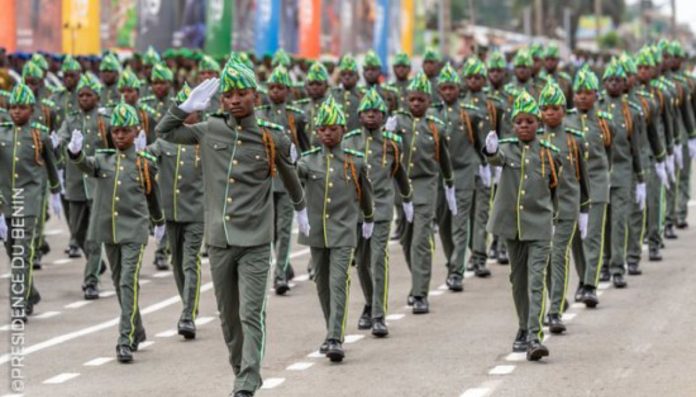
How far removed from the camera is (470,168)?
23.2 m

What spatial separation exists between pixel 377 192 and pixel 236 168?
5.10 m

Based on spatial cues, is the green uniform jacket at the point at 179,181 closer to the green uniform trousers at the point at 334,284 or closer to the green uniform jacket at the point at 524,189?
the green uniform trousers at the point at 334,284

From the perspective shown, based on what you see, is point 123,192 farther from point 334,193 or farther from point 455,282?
point 455,282

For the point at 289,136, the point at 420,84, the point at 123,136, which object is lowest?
the point at 289,136

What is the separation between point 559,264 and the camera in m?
18.5

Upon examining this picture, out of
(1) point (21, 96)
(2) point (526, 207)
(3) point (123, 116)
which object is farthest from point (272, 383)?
(1) point (21, 96)

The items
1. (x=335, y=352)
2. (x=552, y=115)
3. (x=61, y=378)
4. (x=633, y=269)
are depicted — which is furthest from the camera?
(x=633, y=269)

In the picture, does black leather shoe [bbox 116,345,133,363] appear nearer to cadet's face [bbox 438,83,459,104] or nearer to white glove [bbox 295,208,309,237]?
white glove [bbox 295,208,309,237]

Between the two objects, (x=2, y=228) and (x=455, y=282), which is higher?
(x=2, y=228)

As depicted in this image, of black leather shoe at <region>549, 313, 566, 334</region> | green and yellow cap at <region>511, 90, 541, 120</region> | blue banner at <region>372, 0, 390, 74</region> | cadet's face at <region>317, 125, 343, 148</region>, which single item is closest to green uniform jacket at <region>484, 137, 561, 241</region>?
green and yellow cap at <region>511, 90, 541, 120</region>

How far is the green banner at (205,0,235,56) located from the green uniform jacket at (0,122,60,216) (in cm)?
2248

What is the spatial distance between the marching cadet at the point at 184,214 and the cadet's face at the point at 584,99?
3535 mm

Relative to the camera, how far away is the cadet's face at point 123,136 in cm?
1802

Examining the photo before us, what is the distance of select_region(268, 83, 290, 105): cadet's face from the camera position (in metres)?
23.0
